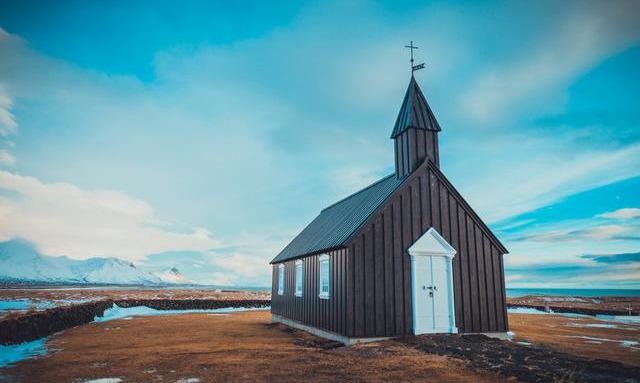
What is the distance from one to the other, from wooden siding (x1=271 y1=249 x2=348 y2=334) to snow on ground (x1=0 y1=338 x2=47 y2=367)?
887cm

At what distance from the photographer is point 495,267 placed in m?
15.4

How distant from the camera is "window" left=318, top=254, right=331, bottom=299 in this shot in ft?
49.3

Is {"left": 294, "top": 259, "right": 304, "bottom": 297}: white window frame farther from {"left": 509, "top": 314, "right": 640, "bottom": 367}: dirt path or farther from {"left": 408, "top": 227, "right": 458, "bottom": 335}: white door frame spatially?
{"left": 509, "top": 314, "right": 640, "bottom": 367}: dirt path

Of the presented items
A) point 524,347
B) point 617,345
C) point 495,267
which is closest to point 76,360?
point 524,347

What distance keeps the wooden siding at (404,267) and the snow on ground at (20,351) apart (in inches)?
359

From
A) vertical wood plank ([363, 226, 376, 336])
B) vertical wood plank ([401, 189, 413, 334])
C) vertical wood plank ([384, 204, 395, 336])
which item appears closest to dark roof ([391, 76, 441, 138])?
vertical wood plank ([401, 189, 413, 334])

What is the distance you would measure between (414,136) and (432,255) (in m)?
4.73

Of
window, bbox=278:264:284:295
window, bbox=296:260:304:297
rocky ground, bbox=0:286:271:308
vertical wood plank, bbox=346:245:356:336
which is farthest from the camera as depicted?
rocky ground, bbox=0:286:271:308

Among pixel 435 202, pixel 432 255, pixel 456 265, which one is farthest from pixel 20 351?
pixel 456 265

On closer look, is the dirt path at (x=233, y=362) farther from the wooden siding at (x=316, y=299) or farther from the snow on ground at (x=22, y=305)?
the snow on ground at (x=22, y=305)

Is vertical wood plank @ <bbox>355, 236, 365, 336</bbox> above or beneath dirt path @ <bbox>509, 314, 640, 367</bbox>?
above

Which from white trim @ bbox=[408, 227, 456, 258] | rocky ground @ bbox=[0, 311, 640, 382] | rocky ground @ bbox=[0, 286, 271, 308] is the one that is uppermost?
white trim @ bbox=[408, 227, 456, 258]

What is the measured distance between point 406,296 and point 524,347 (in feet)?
12.4

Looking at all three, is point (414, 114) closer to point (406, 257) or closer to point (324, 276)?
point (406, 257)
